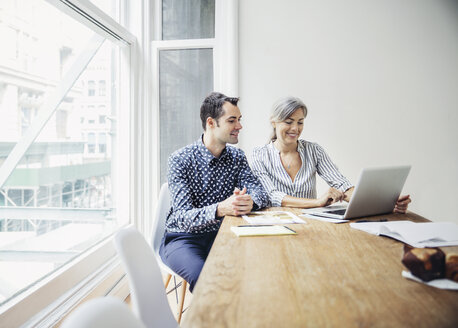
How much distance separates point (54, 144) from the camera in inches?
79.6

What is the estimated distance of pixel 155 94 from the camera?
287 centimetres

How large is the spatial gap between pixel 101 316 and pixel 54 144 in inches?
70.2

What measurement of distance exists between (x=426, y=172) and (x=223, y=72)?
74.5 inches

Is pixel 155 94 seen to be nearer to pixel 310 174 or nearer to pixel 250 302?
pixel 310 174

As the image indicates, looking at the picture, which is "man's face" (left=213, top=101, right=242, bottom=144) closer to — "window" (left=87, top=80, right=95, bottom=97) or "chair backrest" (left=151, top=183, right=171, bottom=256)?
"chair backrest" (left=151, top=183, right=171, bottom=256)

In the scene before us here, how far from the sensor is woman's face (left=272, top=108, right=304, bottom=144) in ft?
6.91

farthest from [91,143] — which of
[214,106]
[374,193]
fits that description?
[374,193]

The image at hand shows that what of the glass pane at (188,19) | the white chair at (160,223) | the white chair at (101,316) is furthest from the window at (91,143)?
the white chair at (101,316)

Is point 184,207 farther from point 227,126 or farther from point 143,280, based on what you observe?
point 143,280

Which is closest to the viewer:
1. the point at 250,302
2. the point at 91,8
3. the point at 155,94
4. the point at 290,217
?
the point at 250,302

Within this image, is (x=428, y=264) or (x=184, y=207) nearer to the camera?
(x=428, y=264)

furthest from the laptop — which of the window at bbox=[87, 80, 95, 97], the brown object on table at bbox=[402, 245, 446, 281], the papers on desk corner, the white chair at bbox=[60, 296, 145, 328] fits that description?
the window at bbox=[87, 80, 95, 97]

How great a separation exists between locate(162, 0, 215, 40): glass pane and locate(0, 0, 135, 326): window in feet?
1.49

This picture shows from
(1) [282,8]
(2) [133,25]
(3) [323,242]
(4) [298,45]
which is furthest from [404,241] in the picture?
(2) [133,25]
